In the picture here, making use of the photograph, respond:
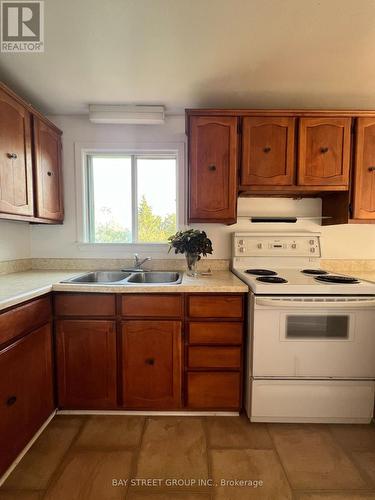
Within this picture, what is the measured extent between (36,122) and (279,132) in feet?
5.99

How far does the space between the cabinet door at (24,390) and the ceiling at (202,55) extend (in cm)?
170

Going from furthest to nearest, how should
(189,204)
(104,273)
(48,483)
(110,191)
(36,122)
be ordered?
1. (110,191)
2. (104,273)
3. (189,204)
4. (36,122)
5. (48,483)

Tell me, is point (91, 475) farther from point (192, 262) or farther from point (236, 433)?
point (192, 262)

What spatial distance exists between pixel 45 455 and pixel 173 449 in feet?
2.37

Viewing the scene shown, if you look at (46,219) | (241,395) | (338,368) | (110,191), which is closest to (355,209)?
(338,368)

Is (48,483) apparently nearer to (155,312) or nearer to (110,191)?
(155,312)

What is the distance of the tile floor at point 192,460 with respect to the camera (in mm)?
1135

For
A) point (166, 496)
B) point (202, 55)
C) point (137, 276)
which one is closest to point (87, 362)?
point (137, 276)

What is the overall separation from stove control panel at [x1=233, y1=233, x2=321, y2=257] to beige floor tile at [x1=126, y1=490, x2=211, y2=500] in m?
1.54

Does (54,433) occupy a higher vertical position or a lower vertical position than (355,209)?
lower

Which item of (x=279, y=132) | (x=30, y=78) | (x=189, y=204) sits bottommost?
(x=189, y=204)

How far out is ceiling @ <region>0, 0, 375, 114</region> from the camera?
1.13 meters

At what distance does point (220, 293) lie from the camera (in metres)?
1.53

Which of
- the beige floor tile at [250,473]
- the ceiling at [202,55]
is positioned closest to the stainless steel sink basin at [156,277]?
the beige floor tile at [250,473]
